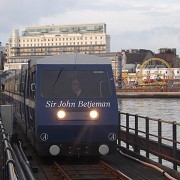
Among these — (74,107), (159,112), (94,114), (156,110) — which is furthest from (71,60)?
(156,110)

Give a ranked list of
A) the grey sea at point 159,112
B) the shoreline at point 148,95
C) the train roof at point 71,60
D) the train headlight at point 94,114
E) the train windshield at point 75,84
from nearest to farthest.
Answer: the train headlight at point 94,114
the train windshield at point 75,84
the train roof at point 71,60
the grey sea at point 159,112
the shoreline at point 148,95

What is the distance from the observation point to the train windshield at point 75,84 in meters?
13.5

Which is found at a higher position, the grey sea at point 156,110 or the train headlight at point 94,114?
the train headlight at point 94,114

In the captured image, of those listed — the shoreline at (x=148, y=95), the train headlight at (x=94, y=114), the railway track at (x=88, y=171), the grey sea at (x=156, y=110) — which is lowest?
the shoreline at (x=148, y=95)

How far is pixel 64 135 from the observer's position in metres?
13.2

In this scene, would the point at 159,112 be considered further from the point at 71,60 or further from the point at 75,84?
the point at 75,84

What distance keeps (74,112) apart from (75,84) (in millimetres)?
852

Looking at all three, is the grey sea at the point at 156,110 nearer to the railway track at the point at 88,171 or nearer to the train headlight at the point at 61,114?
the railway track at the point at 88,171

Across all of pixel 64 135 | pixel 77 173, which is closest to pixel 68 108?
pixel 64 135

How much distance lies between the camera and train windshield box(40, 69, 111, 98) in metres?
13.5

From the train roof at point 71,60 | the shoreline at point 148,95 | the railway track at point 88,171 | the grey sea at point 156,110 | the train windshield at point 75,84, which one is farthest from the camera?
the shoreline at point 148,95

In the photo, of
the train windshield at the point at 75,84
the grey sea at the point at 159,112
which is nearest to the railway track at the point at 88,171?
the train windshield at the point at 75,84

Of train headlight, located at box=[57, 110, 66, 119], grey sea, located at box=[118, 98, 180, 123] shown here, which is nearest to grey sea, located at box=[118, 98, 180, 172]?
grey sea, located at box=[118, 98, 180, 123]

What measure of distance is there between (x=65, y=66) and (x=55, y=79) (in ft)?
1.50
